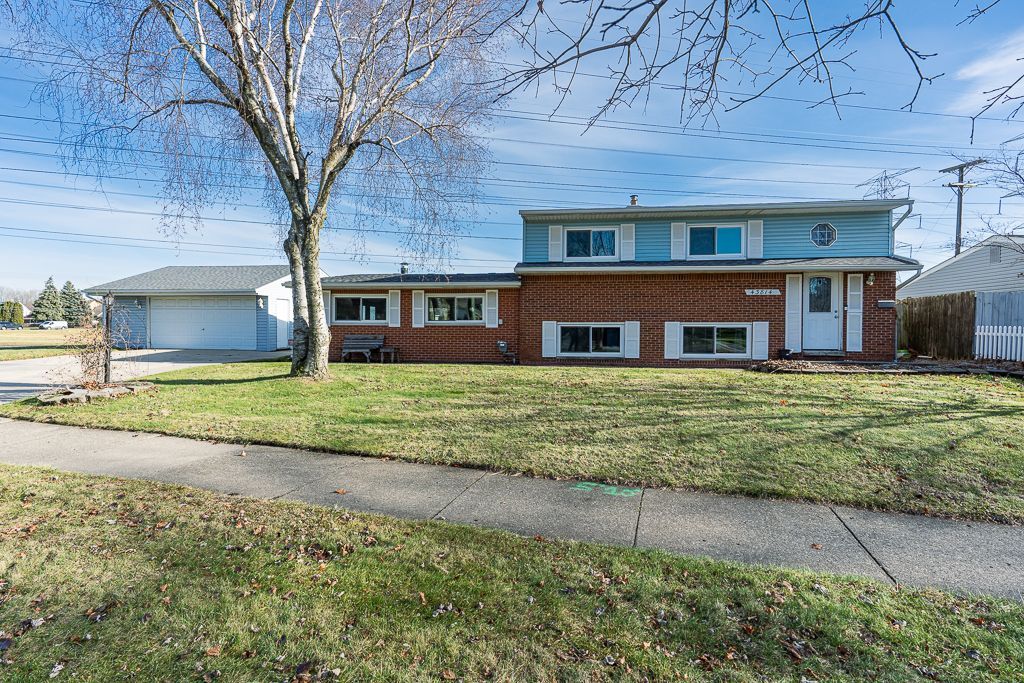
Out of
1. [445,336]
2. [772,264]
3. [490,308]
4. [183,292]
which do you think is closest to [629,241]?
[772,264]

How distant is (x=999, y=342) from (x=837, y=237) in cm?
504

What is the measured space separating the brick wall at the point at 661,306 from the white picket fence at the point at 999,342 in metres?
2.14

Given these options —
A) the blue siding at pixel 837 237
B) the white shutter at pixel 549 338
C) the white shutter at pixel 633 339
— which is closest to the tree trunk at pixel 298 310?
the white shutter at pixel 549 338

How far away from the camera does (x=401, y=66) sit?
35.7ft

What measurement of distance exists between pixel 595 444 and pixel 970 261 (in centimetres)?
2460

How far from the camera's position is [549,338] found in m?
16.8

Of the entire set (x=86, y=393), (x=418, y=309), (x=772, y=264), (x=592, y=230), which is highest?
(x=592, y=230)

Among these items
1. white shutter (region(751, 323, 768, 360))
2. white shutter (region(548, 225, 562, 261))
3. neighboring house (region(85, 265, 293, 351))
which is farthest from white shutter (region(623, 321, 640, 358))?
neighboring house (region(85, 265, 293, 351))

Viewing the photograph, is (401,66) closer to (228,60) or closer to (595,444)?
(228,60)

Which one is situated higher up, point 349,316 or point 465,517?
point 349,316

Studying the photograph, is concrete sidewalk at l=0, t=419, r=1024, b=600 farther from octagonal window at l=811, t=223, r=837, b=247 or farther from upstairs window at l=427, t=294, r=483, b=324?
octagonal window at l=811, t=223, r=837, b=247

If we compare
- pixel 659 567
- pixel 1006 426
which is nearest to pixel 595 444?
pixel 659 567

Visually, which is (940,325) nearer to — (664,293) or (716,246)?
(716,246)

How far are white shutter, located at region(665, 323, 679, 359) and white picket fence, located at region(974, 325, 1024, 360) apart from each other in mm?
8187
